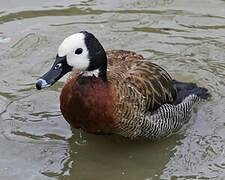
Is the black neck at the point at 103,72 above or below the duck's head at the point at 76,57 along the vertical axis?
below

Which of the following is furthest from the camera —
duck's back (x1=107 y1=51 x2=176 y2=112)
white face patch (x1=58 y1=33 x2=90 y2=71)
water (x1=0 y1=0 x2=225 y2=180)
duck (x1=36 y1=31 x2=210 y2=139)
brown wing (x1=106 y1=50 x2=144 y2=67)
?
brown wing (x1=106 y1=50 x2=144 y2=67)

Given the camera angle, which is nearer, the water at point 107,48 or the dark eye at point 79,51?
the dark eye at point 79,51

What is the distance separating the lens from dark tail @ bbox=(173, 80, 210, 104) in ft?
24.3

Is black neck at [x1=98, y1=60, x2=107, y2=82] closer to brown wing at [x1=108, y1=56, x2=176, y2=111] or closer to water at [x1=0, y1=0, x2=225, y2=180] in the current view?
brown wing at [x1=108, y1=56, x2=176, y2=111]

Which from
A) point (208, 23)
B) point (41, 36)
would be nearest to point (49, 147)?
point (41, 36)

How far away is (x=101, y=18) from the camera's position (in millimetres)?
9672

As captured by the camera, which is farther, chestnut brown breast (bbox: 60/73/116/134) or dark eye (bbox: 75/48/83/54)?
chestnut brown breast (bbox: 60/73/116/134)

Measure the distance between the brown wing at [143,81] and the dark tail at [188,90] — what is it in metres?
0.34

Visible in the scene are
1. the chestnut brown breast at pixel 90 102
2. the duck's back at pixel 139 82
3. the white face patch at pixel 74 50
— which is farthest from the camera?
the duck's back at pixel 139 82

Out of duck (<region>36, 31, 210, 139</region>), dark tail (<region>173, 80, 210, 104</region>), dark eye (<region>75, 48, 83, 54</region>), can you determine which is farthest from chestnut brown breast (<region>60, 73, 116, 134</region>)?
dark tail (<region>173, 80, 210, 104</region>)

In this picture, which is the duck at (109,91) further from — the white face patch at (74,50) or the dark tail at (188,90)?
the dark tail at (188,90)

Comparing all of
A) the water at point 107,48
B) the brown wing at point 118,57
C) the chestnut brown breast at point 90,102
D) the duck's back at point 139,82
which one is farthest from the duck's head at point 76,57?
the water at point 107,48

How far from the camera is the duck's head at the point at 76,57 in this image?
5953mm

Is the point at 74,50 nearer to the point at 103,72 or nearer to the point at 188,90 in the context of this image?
the point at 103,72
